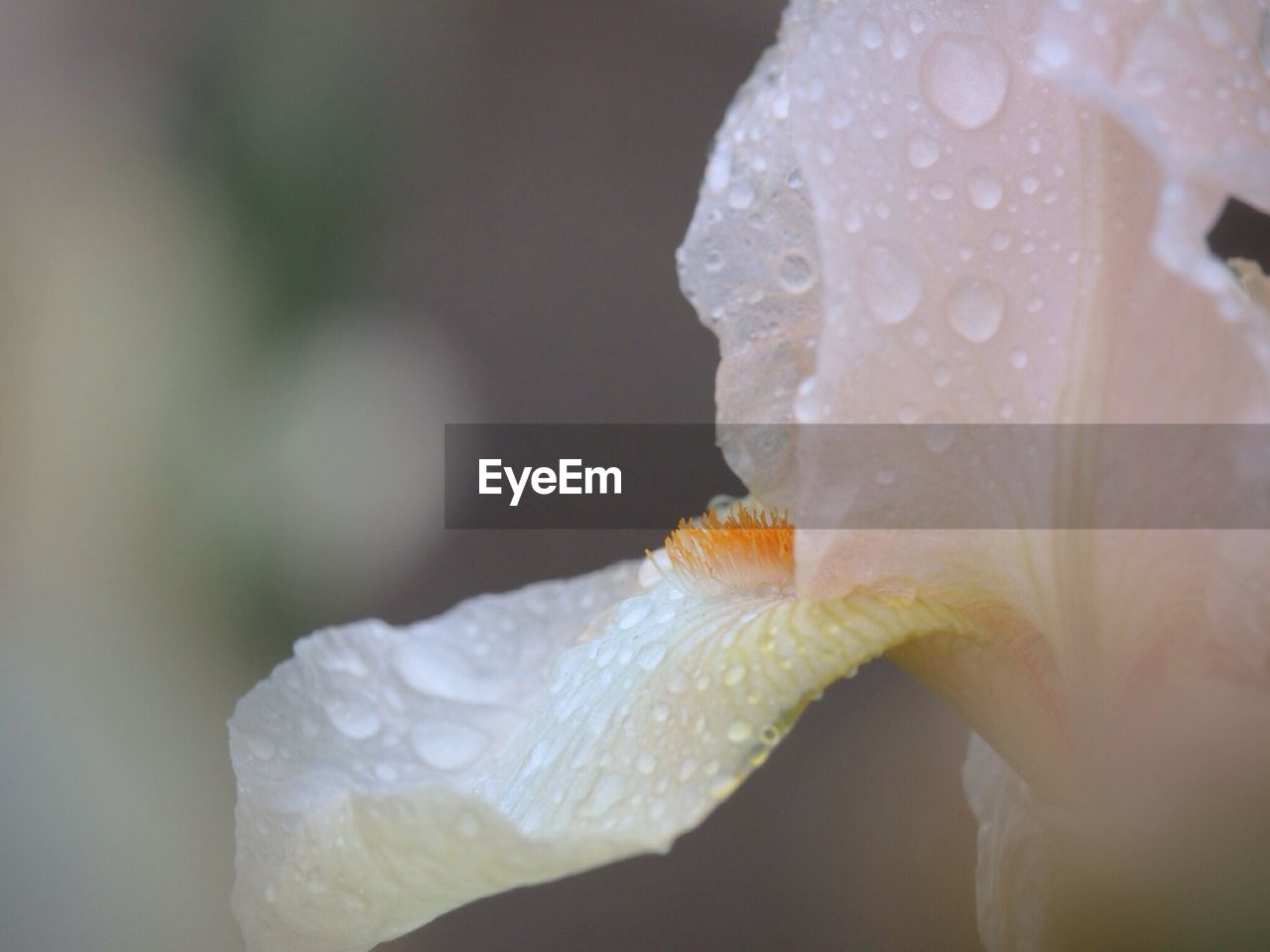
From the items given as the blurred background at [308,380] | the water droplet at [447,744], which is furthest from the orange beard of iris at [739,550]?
the blurred background at [308,380]

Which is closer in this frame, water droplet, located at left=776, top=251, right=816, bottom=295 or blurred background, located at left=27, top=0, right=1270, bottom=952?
water droplet, located at left=776, top=251, right=816, bottom=295

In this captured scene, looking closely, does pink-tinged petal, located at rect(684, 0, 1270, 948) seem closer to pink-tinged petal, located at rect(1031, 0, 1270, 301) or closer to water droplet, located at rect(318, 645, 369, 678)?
pink-tinged petal, located at rect(1031, 0, 1270, 301)

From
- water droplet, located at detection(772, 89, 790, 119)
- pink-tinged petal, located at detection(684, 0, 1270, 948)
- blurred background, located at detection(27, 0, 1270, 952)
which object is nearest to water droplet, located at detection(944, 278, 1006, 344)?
pink-tinged petal, located at detection(684, 0, 1270, 948)

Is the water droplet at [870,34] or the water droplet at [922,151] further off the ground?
the water droplet at [870,34]

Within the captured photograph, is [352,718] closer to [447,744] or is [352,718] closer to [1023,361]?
[447,744]

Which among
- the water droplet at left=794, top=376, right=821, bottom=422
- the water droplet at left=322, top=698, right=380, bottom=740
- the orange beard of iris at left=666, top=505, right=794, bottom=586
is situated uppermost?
the water droplet at left=794, top=376, right=821, bottom=422

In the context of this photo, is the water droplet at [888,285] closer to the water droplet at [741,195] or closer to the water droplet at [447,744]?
the water droplet at [741,195]
